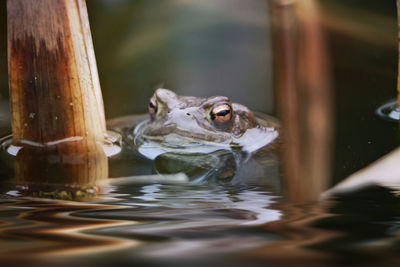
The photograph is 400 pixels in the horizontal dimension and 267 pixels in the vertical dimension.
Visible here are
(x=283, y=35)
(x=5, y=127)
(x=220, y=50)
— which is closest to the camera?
(x=283, y=35)

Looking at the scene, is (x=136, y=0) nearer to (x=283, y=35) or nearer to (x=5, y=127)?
(x=5, y=127)

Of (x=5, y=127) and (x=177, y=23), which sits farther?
(x=177, y=23)

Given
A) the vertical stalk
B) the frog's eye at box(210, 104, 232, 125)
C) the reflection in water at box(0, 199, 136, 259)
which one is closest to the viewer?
the reflection in water at box(0, 199, 136, 259)

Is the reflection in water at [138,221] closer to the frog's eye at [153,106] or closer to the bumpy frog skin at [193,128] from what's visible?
the bumpy frog skin at [193,128]

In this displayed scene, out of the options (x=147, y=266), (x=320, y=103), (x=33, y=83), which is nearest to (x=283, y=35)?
(x=320, y=103)

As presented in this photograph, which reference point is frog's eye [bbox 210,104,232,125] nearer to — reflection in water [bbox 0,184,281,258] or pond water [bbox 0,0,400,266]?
pond water [bbox 0,0,400,266]

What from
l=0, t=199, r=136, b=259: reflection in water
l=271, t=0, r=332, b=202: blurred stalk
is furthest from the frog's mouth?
l=0, t=199, r=136, b=259: reflection in water

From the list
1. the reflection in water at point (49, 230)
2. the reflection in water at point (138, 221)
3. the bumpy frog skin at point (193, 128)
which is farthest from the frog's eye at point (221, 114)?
the reflection in water at point (49, 230)
